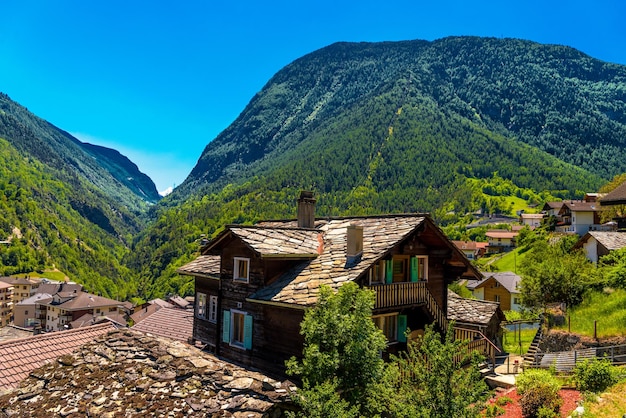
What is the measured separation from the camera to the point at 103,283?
183250 millimetres

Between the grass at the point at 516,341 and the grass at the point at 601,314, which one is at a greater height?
the grass at the point at 601,314

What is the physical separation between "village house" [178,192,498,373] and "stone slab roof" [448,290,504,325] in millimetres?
5758

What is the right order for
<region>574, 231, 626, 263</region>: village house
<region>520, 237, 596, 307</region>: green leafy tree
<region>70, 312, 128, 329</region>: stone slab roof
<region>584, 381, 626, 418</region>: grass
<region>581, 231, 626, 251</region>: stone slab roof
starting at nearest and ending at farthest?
<region>584, 381, 626, 418</region>: grass → <region>520, 237, 596, 307</region>: green leafy tree → <region>581, 231, 626, 251</region>: stone slab roof → <region>574, 231, 626, 263</region>: village house → <region>70, 312, 128, 329</region>: stone slab roof

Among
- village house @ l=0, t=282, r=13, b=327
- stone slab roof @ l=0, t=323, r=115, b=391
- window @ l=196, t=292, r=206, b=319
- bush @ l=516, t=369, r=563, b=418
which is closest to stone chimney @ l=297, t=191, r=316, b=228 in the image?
window @ l=196, t=292, r=206, b=319

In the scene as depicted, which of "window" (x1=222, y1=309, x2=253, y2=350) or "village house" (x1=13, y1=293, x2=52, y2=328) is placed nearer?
"window" (x1=222, y1=309, x2=253, y2=350)

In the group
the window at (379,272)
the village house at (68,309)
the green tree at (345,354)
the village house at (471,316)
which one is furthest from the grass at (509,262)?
the village house at (68,309)

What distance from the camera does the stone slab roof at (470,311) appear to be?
27.4m

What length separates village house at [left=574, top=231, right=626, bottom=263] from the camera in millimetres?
37509

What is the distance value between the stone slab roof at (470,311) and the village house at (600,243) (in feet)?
47.8

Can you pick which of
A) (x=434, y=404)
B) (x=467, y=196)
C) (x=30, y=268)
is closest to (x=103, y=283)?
(x=30, y=268)

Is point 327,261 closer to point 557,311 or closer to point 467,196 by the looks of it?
point 557,311

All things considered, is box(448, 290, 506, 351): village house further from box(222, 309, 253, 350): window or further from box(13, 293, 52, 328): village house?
box(13, 293, 52, 328): village house

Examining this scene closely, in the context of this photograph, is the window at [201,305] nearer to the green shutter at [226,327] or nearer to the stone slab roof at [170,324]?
the green shutter at [226,327]

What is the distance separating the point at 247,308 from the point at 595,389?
1435 centimetres
